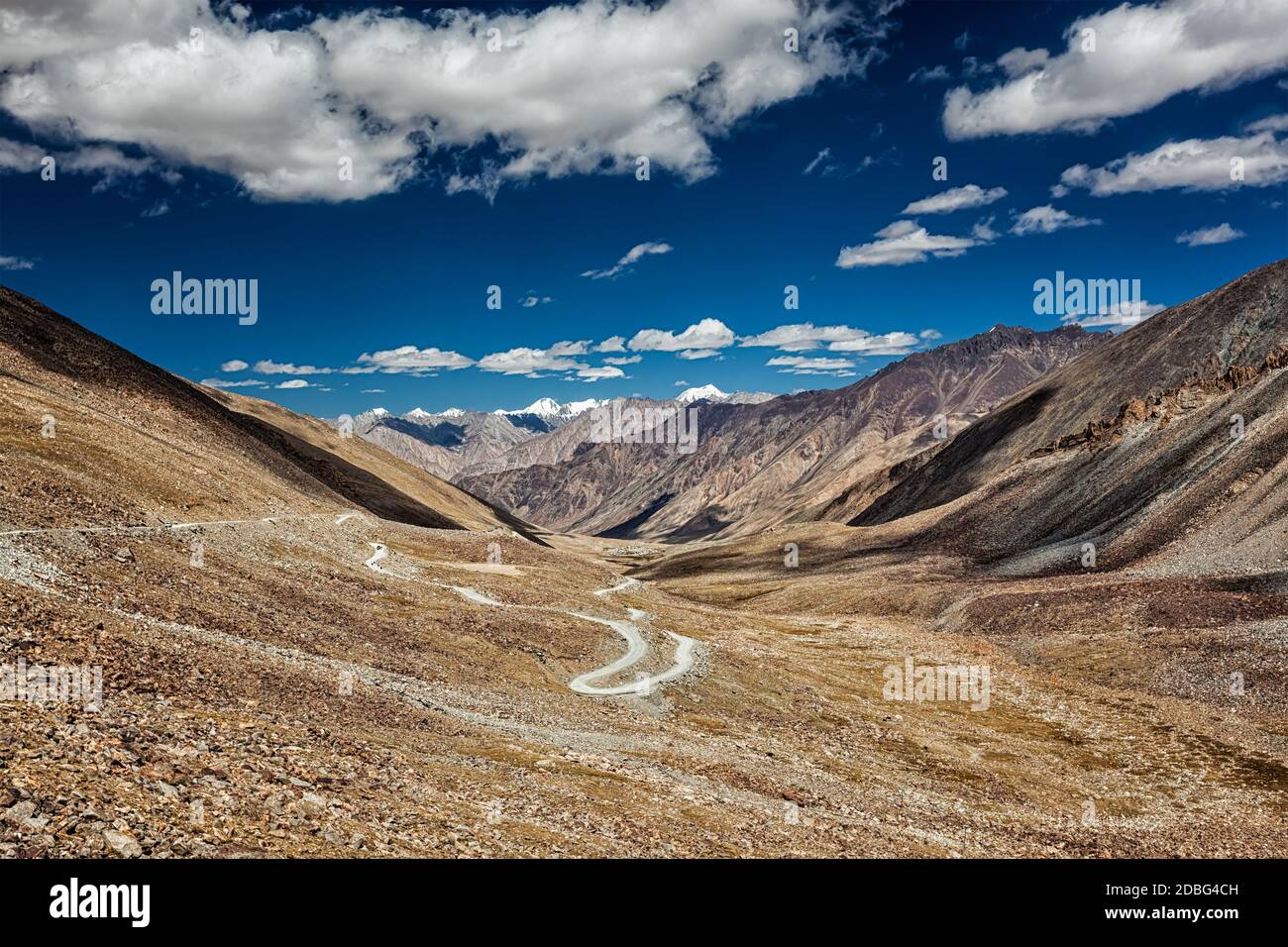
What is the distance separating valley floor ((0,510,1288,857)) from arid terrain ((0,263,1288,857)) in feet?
0.60

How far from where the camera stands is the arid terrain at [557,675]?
61.4ft

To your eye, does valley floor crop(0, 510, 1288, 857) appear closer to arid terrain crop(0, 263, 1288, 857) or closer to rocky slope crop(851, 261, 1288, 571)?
arid terrain crop(0, 263, 1288, 857)

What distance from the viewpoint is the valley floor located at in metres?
17.3

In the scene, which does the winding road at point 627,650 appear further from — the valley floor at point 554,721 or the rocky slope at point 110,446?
the rocky slope at point 110,446

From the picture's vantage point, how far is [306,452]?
159000mm

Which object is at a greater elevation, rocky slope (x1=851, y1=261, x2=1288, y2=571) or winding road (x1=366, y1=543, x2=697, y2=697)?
rocky slope (x1=851, y1=261, x2=1288, y2=571)

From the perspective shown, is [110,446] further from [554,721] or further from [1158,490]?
[1158,490]

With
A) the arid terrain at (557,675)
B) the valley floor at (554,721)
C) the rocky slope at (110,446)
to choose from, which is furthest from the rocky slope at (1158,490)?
the rocky slope at (110,446)

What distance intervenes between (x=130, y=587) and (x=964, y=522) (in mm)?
137165

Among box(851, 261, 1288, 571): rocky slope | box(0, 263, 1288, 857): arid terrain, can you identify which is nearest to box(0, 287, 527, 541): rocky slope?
box(0, 263, 1288, 857): arid terrain

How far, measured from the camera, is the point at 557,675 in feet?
159

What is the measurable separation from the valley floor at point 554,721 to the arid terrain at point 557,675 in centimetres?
18
